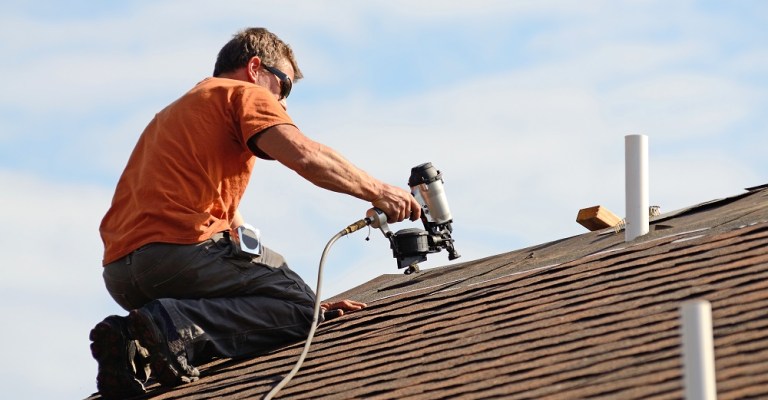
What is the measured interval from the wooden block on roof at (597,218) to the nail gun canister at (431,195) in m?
1.03

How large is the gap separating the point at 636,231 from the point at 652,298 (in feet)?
4.26

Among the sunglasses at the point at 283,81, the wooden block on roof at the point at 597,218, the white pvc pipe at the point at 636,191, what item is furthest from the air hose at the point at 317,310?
the wooden block on roof at the point at 597,218

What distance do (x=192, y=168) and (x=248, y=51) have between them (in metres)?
0.86

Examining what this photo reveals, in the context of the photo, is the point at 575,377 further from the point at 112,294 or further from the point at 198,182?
the point at 112,294

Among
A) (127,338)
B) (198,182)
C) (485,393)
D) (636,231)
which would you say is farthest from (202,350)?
(636,231)

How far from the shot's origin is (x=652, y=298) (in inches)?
185

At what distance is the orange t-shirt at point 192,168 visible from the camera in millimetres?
5586

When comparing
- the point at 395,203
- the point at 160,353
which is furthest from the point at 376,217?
the point at 160,353

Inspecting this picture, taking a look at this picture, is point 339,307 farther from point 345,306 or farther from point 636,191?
point 636,191

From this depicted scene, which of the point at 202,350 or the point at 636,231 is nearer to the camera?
the point at 202,350

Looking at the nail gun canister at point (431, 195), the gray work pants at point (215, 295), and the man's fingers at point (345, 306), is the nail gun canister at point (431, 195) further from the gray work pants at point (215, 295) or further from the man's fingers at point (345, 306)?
the gray work pants at point (215, 295)

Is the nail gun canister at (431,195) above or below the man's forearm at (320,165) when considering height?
above

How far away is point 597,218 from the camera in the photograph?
7102 mm

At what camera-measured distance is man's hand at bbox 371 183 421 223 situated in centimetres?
584
